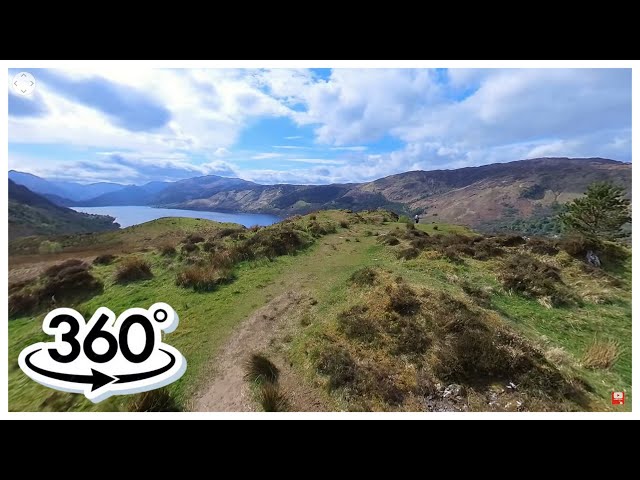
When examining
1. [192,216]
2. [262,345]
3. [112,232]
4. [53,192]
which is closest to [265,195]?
[192,216]

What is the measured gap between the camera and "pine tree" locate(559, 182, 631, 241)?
16.1 metres

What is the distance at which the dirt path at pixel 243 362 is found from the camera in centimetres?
498

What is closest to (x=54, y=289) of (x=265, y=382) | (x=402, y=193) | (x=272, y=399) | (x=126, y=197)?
(x=265, y=382)

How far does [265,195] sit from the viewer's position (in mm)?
71312

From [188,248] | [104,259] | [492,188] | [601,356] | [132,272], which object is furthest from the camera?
[492,188]

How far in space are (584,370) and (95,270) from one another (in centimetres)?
1445

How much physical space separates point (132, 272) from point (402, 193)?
159348 millimetres

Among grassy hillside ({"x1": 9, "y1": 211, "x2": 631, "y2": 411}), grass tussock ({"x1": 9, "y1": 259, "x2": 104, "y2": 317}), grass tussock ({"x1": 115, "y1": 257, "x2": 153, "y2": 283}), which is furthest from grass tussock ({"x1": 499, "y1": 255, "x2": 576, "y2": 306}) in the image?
grass tussock ({"x1": 9, "y1": 259, "x2": 104, "y2": 317})

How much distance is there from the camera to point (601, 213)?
658 inches

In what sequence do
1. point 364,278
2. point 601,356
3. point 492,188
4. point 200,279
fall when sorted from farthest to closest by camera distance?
1. point 492,188
2. point 200,279
3. point 364,278
4. point 601,356

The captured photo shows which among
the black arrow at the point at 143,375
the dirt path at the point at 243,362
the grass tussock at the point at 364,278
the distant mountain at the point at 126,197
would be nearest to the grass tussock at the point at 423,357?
the dirt path at the point at 243,362

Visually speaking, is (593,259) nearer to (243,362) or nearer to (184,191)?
(243,362)

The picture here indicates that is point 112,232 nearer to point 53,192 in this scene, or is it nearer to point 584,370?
point 53,192

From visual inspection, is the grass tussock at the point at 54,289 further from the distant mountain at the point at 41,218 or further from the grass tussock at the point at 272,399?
the grass tussock at the point at 272,399
